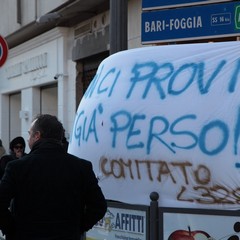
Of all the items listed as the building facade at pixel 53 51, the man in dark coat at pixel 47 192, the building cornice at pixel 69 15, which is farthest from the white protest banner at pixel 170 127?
the building cornice at pixel 69 15

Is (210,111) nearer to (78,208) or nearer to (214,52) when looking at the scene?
(214,52)

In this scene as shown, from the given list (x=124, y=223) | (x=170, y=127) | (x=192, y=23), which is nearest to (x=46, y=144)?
(x=170, y=127)

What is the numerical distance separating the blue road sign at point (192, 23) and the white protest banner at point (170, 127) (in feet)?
6.16

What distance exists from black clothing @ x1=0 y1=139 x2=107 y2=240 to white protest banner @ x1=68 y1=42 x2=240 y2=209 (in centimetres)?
79

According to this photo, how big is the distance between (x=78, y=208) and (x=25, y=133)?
1369cm

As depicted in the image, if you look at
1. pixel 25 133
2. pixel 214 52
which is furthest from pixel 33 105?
pixel 214 52

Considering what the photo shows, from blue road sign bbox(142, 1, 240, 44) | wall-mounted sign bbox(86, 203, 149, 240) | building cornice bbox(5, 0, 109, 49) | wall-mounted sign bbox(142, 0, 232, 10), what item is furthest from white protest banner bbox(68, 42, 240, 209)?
building cornice bbox(5, 0, 109, 49)

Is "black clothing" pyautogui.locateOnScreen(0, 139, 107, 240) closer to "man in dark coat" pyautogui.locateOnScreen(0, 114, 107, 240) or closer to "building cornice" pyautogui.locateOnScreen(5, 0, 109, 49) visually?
"man in dark coat" pyautogui.locateOnScreen(0, 114, 107, 240)

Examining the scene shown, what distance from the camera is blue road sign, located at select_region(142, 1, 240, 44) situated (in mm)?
6383

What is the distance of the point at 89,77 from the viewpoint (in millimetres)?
13336

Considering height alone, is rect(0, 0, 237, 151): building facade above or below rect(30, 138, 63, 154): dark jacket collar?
above

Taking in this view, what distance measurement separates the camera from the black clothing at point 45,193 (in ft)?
11.8

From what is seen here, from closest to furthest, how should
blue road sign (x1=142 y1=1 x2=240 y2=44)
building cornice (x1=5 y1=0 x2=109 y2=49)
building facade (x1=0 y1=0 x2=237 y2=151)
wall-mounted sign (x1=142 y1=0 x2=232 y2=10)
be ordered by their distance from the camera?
blue road sign (x1=142 y1=1 x2=240 y2=44) < wall-mounted sign (x1=142 y1=0 x2=232 y2=10) < building cornice (x1=5 y1=0 x2=109 y2=49) < building facade (x1=0 y1=0 x2=237 y2=151)

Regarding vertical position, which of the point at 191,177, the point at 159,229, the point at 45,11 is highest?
the point at 45,11
